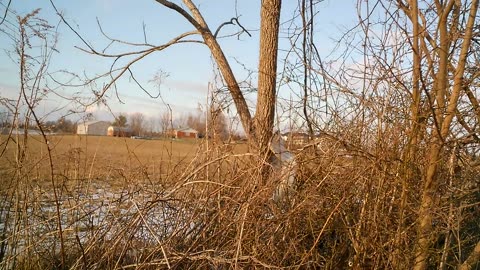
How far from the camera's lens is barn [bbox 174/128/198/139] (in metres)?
4.97

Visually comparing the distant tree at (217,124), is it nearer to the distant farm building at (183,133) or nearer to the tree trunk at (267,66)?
the distant farm building at (183,133)

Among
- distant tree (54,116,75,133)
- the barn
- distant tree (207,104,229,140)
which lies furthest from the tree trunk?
distant tree (54,116,75,133)

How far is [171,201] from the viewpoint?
387cm

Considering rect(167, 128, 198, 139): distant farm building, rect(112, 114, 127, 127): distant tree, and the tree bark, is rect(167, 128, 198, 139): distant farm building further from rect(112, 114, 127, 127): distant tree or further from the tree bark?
the tree bark

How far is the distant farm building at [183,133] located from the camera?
4.98 m

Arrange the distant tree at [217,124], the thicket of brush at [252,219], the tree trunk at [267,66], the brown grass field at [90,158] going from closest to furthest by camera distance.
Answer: the thicket of brush at [252,219] → the brown grass field at [90,158] → the distant tree at [217,124] → the tree trunk at [267,66]

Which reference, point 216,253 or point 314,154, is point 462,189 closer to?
point 314,154

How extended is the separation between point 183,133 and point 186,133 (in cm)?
21

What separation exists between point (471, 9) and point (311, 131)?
186cm

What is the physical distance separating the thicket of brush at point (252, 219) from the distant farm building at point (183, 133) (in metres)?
0.84

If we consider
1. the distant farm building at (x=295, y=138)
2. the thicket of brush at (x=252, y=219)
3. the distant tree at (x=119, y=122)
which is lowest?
the thicket of brush at (x=252, y=219)

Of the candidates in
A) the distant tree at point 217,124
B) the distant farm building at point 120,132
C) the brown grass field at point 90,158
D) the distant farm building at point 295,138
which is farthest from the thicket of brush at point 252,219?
the distant farm building at point 120,132

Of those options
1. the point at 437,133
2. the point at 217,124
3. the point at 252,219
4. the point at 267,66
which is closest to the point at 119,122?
the point at 217,124

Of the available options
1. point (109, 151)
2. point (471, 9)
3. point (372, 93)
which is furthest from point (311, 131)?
point (109, 151)
